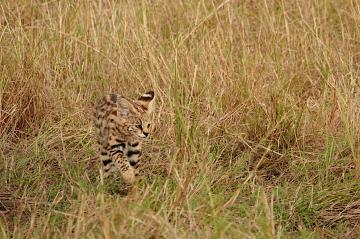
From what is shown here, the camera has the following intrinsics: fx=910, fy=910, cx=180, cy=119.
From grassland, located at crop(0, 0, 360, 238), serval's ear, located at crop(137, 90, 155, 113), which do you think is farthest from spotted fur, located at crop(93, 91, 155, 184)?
grassland, located at crop(0, 0, 360, 238)

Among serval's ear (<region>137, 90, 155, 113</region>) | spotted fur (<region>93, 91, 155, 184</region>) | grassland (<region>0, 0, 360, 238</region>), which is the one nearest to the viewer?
grassland (<region>0, 0, 360, 238</region>)

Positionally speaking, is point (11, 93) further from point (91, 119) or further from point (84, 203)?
point (84, 203)

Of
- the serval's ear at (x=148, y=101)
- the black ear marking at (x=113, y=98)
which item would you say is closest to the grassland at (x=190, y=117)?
the serval's ear at (x=148, y=101)

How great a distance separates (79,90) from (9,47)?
21.8 inches

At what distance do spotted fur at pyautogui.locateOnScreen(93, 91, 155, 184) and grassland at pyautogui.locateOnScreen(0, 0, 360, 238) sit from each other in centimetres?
12

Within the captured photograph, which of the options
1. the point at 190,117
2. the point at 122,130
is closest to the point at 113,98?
the point at 122,130

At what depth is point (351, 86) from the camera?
18.7 feet

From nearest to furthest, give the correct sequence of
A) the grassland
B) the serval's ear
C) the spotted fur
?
the grassland, the spotted fur, the serval's ear

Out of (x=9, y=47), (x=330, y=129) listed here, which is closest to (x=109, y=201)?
(x=330, y=129)

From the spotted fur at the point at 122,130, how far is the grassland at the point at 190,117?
0.12 meters

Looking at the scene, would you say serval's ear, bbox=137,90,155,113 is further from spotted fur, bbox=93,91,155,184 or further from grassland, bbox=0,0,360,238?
grassland, bbox=0,0,360,238

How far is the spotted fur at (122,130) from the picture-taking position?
5262 mm

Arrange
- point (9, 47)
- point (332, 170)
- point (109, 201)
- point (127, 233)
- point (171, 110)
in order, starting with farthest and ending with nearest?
1. point (9, 47)
2. point (171, 110)
3. point (332, 170)
4. point (109, 201)
5. point (127, 233)

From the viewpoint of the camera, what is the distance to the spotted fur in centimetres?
526
